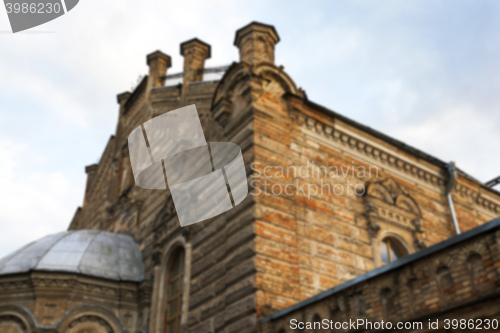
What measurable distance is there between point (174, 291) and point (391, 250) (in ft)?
15.7

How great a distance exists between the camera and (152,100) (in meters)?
15.7

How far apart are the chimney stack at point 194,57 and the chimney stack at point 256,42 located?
3690mm

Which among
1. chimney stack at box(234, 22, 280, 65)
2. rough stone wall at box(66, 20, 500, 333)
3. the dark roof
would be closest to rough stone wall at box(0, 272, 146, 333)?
rough stone wall at box(66, 20, 500, 333)

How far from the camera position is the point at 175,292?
10.8 metres

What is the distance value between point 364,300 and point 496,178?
12.5 metres

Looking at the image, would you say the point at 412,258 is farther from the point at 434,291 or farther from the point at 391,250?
the point at 391,250

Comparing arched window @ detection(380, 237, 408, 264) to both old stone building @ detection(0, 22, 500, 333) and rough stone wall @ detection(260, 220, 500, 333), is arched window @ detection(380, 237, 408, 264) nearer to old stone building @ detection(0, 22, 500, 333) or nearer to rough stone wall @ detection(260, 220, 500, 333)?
old stone building @ detection(0, 22, 500, 333)

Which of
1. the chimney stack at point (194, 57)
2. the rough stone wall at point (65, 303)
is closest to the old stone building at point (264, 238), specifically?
the rough stone wall at point (65, 303)

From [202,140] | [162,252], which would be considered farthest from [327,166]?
[162,252]

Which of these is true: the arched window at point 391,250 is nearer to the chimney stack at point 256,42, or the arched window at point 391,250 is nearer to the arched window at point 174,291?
the arched window at point 174,291

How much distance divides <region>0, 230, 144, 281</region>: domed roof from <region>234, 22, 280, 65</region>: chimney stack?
17.6 ft

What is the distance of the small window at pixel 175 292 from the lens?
10.4 m

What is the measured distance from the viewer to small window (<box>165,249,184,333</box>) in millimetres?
10383

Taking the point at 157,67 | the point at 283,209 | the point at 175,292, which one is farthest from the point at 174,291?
the point at 157,67
